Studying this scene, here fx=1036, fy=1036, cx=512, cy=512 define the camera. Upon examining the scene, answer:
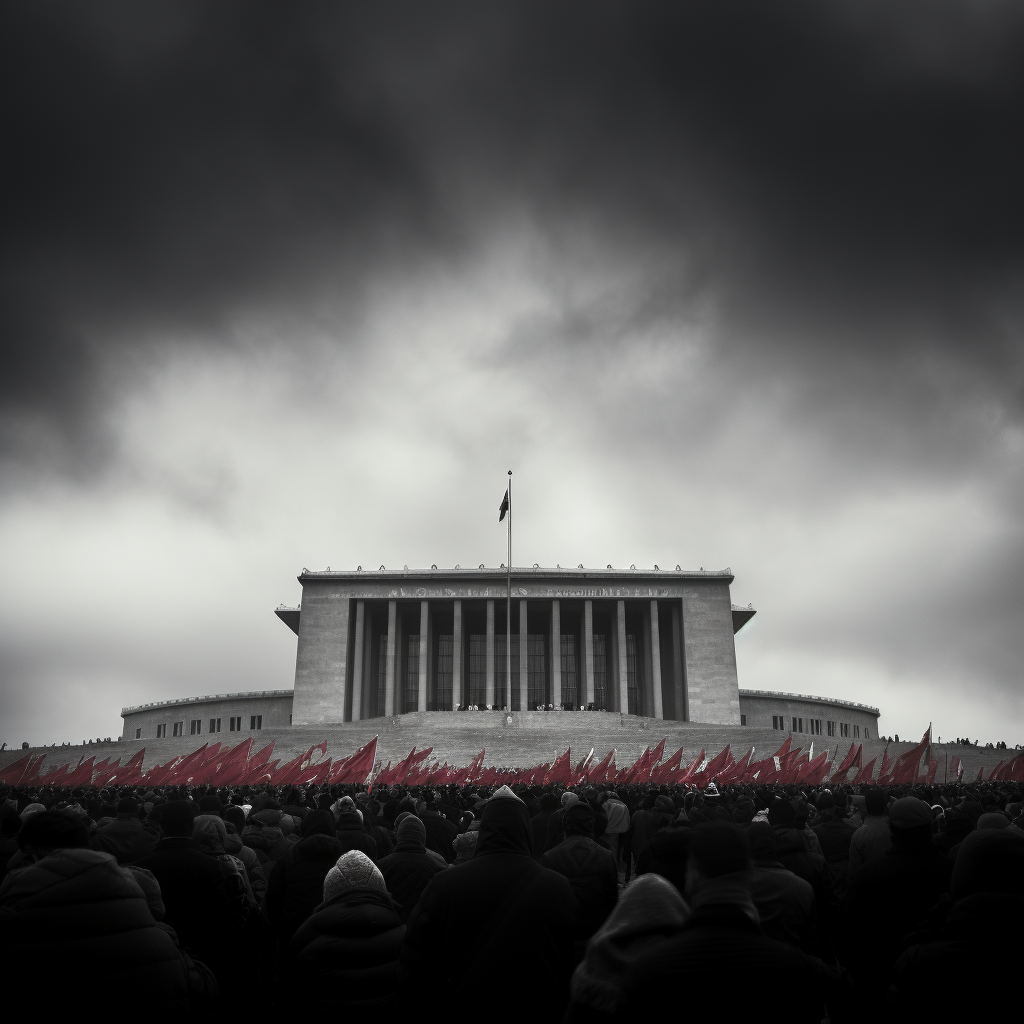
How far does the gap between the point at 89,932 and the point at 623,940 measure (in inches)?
81.0

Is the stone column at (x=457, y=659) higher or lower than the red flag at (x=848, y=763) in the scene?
higher

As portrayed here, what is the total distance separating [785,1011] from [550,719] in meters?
50.2

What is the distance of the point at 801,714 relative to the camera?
69.2 metres

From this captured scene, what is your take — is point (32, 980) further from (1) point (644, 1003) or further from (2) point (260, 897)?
(2) point (260, 897)

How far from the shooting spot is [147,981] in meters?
4.05

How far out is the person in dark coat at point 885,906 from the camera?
558 cm

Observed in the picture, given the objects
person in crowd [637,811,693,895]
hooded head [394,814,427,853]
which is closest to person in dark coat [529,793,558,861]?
hooded head [394,814,427,853]

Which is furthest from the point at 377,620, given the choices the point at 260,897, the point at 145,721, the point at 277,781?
the point at 260,897

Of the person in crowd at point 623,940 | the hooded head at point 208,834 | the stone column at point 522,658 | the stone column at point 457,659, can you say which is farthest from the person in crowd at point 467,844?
the stone column at point 457,659

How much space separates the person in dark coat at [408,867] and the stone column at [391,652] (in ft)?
190

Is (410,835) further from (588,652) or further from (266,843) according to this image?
(588,652)

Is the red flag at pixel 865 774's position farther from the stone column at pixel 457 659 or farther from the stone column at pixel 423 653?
the stone column at pixel 423 653

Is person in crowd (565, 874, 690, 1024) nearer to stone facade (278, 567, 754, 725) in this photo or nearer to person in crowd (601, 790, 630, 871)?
person in crowd (601, 790, 630, 871)

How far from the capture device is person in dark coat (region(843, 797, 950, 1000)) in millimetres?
5582
